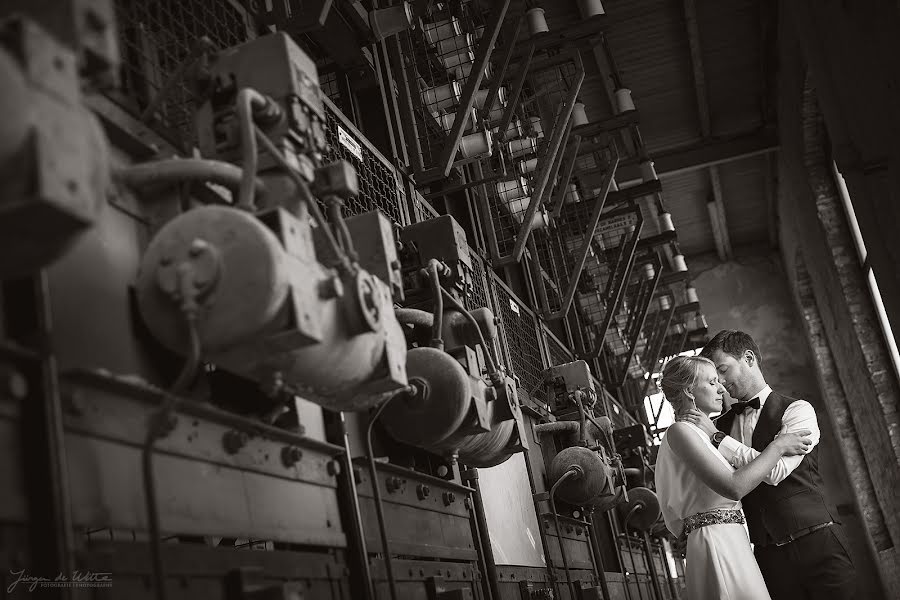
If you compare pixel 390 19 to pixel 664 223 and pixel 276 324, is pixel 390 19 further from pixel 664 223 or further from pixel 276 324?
pixel 664 223

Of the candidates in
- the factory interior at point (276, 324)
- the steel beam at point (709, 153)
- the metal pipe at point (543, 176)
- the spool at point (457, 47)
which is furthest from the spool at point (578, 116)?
the steel beam at point (709, 153)

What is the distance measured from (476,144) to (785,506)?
2671 millimetres

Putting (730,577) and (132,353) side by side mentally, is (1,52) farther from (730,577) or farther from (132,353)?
(730,577)

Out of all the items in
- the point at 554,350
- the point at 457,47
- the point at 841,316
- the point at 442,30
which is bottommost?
the point at 554,350

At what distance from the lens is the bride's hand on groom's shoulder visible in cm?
359

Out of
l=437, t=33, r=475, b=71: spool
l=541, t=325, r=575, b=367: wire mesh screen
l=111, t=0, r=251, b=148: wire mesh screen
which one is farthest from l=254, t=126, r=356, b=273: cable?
l=541, t=325, r=575, b=367: wire mesh screen

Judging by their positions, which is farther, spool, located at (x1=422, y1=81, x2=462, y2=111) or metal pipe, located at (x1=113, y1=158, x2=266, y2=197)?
spool, located at (x1=422, y1=81, x2=462, y2=111)

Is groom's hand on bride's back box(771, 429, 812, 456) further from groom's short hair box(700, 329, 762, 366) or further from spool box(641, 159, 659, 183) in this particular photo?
spool box(641, 159, 659, 183)

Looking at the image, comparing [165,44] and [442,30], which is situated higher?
[442,30]

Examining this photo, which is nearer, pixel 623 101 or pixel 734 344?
pixel 734 344

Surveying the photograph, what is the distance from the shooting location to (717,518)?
349 centimetres

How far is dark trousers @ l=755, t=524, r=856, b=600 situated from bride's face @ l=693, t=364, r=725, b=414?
552 millimetres

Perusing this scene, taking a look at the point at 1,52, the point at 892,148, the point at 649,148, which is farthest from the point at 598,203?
the point at 1,52

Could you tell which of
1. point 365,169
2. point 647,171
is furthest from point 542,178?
point 647,171
